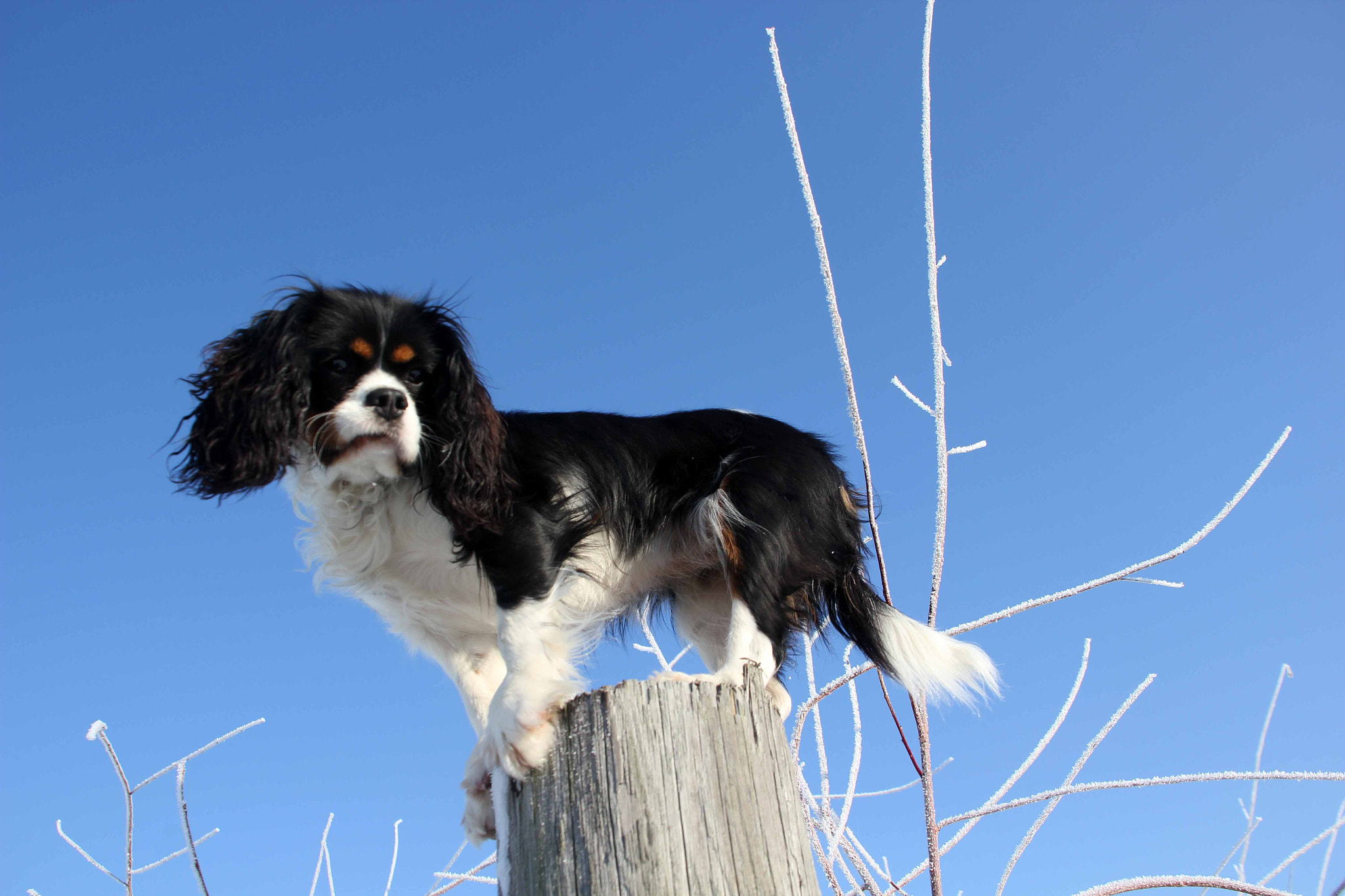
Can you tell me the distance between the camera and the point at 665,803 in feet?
5.25

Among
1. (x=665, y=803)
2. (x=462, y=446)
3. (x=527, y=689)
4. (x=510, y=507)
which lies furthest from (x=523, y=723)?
A: (x=462, y=446)

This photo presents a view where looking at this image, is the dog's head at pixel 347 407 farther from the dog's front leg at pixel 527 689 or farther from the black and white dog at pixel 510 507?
the dog's front leg at pixel 527 689

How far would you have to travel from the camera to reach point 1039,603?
2.58 meters

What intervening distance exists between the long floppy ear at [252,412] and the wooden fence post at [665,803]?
1.33m

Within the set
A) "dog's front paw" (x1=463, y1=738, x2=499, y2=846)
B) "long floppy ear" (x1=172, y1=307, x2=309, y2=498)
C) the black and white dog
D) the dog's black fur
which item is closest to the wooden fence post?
the black and white dog

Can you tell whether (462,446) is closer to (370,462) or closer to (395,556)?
(370,462)

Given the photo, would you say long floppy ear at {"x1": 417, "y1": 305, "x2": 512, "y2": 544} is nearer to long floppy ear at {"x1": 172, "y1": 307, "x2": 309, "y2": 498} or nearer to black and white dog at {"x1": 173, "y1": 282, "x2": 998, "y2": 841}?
black and white dog at {"x1": 173, "y1": 282, "x2": 998, "y2": 841}

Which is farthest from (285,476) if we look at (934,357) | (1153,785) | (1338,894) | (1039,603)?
(1338,894)

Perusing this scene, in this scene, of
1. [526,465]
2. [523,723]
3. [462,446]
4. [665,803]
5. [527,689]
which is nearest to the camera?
[665,803]

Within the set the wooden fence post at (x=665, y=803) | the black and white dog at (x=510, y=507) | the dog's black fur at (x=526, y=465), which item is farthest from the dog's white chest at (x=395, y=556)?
the wooden fence post at (x=665, y=803)

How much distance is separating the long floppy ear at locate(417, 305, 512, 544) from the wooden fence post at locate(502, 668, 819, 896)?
0.90 metres

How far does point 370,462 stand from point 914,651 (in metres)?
1.75

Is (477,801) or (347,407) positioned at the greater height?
(347,407)

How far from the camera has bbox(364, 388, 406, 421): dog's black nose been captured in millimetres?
2490
